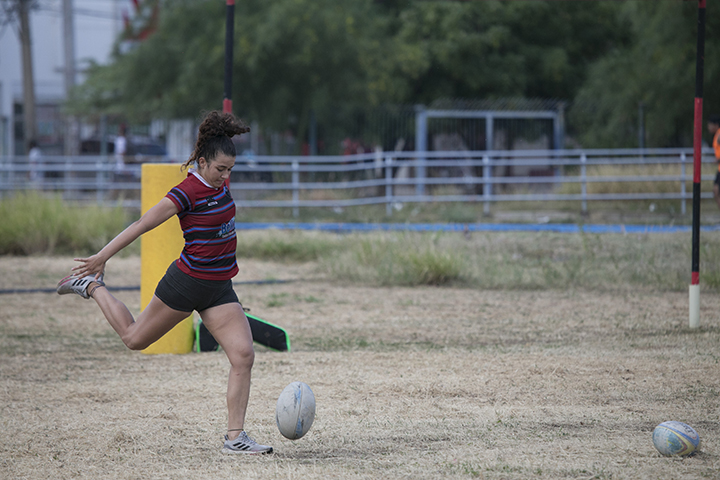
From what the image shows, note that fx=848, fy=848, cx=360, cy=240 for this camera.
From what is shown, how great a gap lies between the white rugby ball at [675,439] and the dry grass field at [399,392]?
7 centimetres

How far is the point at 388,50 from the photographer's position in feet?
77.5

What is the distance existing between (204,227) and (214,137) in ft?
1.61

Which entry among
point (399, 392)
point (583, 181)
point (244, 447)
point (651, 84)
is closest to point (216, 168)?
point (244, 447)

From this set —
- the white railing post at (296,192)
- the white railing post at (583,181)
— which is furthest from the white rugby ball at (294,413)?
the white railing post at (583,181)

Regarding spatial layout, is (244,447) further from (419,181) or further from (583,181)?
(583,181)

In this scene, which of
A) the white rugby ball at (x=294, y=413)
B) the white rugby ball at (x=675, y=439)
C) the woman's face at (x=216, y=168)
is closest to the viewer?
the white rugby ball at (x=675, y=439)

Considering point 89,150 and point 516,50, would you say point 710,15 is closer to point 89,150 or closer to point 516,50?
point 516,50

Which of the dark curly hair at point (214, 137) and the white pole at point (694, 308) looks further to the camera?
the white pole at point (694, 308)

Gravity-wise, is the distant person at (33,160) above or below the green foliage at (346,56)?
below

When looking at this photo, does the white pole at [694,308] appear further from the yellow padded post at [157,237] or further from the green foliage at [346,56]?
the green foliage at [346,56]

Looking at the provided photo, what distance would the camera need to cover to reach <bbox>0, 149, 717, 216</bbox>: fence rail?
736 inches

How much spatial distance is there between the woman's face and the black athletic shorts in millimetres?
506

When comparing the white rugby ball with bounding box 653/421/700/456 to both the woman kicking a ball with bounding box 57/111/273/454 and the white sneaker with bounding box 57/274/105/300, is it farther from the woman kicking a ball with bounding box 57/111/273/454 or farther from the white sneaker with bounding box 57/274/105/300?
the white sneaker with bounding box 57/274/105/300

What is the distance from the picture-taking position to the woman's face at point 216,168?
446cm
